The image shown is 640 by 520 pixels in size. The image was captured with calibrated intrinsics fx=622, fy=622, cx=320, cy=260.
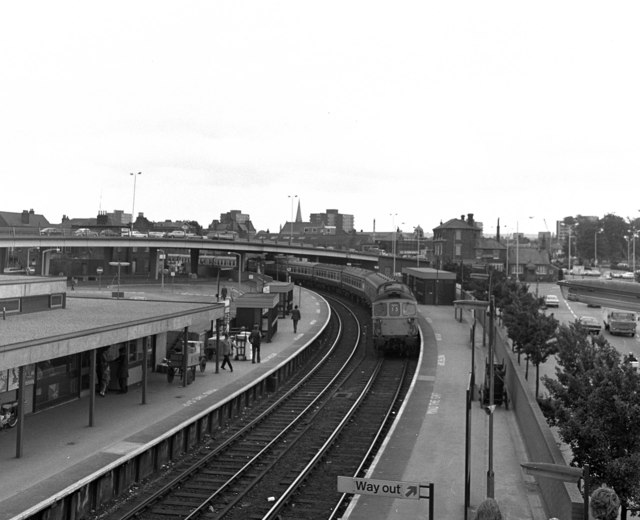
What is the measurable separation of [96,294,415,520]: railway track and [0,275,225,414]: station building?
3.95 m

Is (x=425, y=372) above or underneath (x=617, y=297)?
underneath

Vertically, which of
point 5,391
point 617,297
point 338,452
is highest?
point 617,297

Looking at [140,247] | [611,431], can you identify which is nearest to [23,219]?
[140,247]

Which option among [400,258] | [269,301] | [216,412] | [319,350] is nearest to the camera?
[216,412]

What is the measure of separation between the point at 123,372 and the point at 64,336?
7.37 metres

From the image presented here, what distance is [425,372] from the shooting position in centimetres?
2853

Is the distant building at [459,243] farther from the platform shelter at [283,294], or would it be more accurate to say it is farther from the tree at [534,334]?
the tree at [534,334]

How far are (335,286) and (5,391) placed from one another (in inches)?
2303

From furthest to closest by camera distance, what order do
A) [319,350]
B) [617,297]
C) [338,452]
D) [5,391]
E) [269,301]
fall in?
[319,350], [269,301], [338,452], [5,391], [617,297]

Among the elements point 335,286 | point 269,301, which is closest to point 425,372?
point 269,301

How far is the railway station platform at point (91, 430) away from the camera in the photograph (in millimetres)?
13328

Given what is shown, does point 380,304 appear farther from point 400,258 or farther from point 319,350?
point 400,258

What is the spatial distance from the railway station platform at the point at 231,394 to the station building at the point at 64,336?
0.89 m

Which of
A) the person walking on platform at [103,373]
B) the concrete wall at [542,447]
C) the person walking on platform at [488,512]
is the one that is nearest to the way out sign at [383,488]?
the person walking on platform at [488,512]
